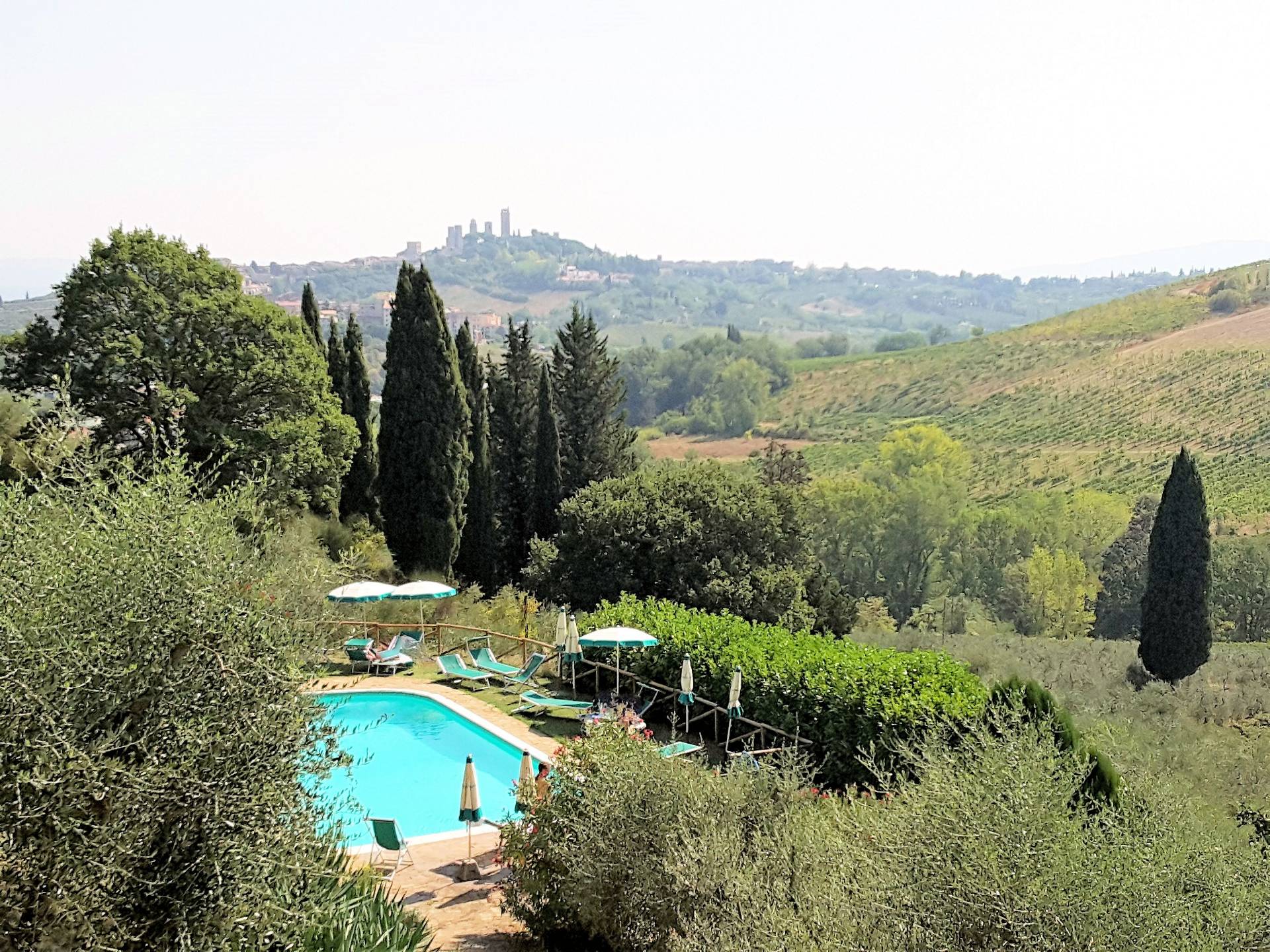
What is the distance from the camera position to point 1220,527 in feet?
144

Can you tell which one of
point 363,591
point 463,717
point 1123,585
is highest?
point 363,591

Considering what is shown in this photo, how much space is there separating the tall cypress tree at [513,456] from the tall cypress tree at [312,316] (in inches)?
240

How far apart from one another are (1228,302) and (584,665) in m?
84.5

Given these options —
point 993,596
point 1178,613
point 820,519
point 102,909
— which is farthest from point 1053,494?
point 102,909

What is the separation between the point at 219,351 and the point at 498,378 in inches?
500

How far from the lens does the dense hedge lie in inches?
425

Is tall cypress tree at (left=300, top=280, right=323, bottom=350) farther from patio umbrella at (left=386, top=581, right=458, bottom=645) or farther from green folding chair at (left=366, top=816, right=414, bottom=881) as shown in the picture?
green folding chair at (left=366, top=816, right=414, bottom=881)

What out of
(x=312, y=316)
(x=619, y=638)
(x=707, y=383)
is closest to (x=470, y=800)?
(x=619, y=638)

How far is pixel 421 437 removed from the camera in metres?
24.7

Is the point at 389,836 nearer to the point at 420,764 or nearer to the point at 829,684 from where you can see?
the point at 420,764

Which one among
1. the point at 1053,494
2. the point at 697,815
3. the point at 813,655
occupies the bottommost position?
the point at 1053,494

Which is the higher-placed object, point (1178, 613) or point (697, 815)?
point (697, 815)

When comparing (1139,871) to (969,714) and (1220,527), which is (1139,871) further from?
(1220,527)

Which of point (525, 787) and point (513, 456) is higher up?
point (525, 787)
